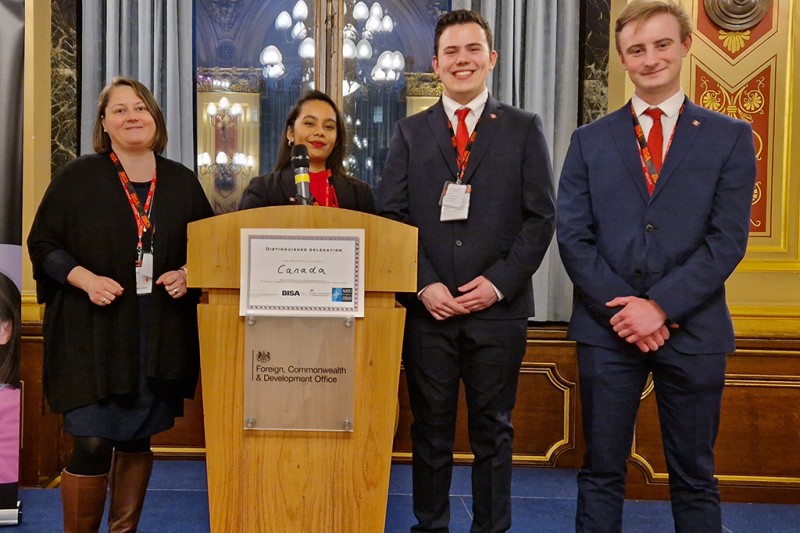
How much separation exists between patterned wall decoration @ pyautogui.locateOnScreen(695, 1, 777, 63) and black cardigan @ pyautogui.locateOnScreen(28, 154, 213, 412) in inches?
93.4

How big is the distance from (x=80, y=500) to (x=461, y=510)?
1510 millimetres

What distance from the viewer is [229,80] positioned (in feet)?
12.5

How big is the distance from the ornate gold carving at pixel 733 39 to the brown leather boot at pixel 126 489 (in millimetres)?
2821

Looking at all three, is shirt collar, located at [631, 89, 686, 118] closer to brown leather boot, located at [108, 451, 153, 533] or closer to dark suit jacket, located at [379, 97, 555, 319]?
dark suit jacket, located at [379, 97, 555, 319]

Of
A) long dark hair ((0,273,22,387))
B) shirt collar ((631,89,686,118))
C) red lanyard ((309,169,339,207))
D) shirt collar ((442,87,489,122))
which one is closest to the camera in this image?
Answer: shirt collar ((631,89,686,118))

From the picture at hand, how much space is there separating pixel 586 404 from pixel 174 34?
2.73 meters

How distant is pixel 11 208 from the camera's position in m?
2.90

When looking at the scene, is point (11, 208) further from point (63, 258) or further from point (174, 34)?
point (174, 34)

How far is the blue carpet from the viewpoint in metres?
2.83

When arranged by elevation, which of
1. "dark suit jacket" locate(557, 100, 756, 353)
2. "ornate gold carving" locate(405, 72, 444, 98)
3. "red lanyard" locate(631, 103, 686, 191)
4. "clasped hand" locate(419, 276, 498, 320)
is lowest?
"clasped hand" locate(419, 276, 498, 320)

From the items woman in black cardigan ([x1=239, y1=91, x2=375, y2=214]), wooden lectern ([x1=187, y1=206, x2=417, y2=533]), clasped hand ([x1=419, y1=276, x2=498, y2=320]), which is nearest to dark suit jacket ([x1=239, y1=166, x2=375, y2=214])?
woman in black cardigan ([x1=239, y1=91, x2=375, y2=214])

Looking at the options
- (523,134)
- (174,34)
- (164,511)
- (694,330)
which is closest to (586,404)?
(694,330)

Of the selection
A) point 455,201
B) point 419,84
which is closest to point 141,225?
point 455,201

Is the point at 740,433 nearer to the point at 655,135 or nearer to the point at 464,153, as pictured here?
the point at 655,135
